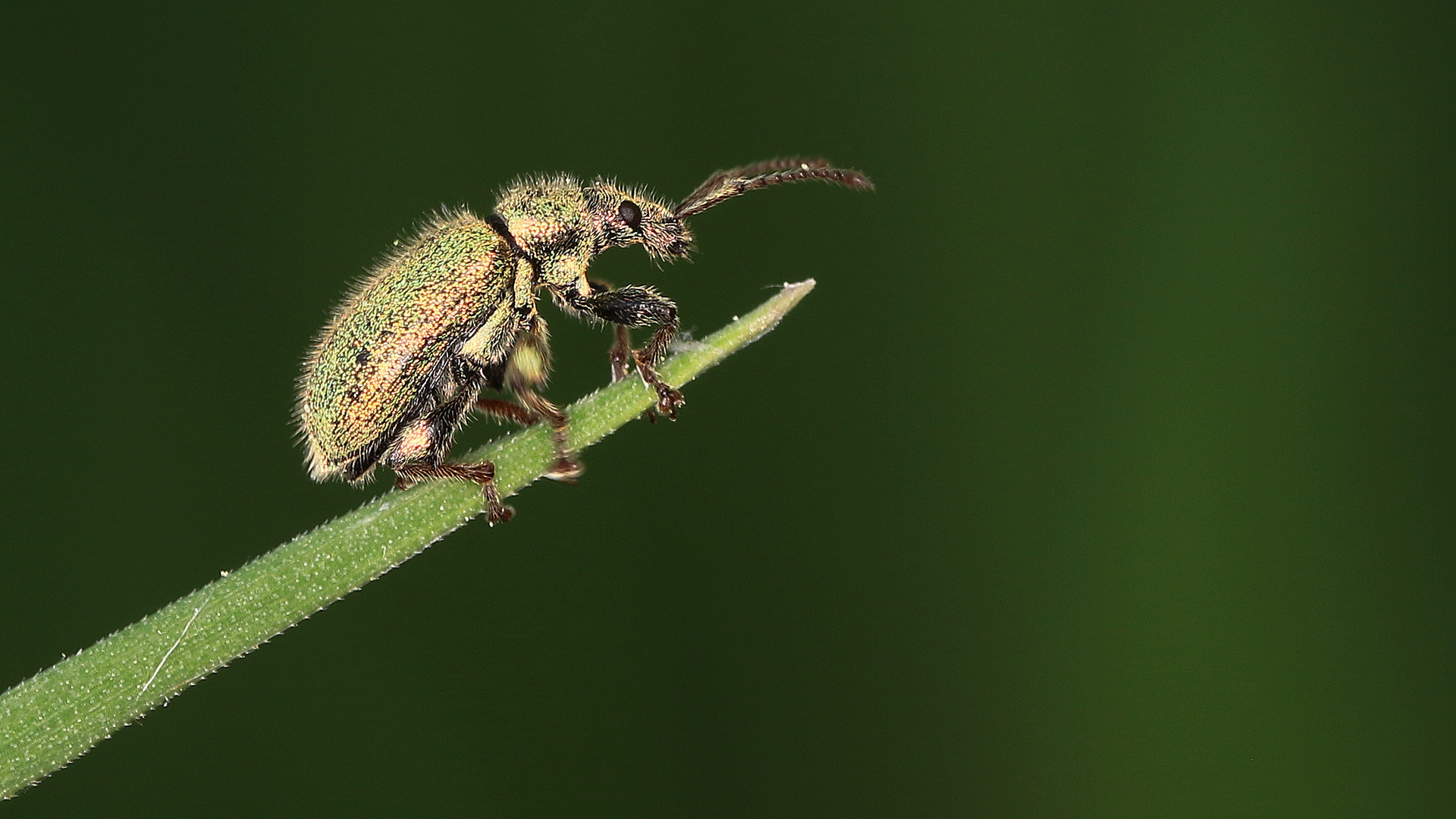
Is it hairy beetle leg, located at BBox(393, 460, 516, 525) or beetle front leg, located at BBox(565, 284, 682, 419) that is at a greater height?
beetle front leg, located at BBox(565, 284, 682, 419)

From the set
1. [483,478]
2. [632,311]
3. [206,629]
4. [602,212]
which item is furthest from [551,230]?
[206,629]

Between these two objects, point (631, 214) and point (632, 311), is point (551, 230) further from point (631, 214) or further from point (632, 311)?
point (632, 311)

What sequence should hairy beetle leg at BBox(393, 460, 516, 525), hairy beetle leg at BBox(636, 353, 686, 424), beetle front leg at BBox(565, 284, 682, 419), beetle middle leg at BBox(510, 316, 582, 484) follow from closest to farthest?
hairy beetle leg at BBox(393, 460, 516, 525) < hairy beetle leg at BBox(636, 353, 686, 424) < beetle middle leg at BBox(510, 316, 582, 484) < beetle front leg at BBox(565, 284, 682, 419)

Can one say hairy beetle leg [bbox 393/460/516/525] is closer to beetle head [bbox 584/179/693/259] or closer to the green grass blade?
the green grass blade

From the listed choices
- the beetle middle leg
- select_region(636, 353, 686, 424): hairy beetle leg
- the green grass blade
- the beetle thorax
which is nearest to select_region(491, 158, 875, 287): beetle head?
the beetle thorax

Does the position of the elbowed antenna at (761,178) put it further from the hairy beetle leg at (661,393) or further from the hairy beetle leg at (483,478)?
the hairy beetle leg at (483,478)

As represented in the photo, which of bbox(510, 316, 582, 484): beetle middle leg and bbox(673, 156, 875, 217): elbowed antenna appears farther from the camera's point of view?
bbox(673, 156, 875, 217): elbowed antenna

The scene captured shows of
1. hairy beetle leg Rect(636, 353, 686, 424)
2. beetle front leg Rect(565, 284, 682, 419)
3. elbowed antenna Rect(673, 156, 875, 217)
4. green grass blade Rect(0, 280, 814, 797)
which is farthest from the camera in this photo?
elbowed antenna Rect(673, 156, 875, 217)

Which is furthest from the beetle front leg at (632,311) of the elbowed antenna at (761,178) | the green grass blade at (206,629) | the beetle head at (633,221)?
the green grass blade at (206,629)
